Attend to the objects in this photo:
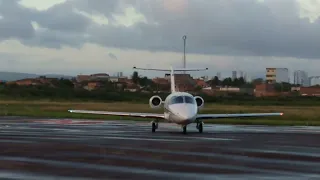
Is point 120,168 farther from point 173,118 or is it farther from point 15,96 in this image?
point 15,96

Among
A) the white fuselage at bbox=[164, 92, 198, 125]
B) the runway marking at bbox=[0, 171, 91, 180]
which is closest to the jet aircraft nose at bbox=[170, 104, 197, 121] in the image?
the white fuselage at bbox=[164, 92, 198, 125]

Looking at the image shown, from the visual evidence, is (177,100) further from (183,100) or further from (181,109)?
(181,109)

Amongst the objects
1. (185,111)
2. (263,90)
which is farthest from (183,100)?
(263,90)

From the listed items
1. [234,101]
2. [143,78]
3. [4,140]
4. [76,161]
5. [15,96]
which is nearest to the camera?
[76,161]

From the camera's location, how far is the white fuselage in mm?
31156

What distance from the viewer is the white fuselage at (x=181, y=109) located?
31.2 meters

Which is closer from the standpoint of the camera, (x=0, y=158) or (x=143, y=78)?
(x=0, y=158)

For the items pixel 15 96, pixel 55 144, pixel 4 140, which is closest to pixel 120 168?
pixel 55 144

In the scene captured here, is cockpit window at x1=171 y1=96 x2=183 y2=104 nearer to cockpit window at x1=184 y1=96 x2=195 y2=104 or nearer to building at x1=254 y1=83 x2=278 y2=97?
cockpit window at x1=184 y1=96 x2=195 y2=104

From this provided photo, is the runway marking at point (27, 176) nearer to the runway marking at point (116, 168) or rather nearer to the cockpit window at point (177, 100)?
the runway marking at point (116, 168)

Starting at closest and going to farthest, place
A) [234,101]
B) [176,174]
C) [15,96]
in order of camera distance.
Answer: [176,174], [234,101], [15,96]

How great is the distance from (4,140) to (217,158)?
37.4 feet

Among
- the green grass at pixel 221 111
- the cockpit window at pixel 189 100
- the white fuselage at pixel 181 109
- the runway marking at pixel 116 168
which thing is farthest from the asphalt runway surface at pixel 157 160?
the green grass at pixel 221 111

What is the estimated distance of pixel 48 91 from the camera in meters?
108
